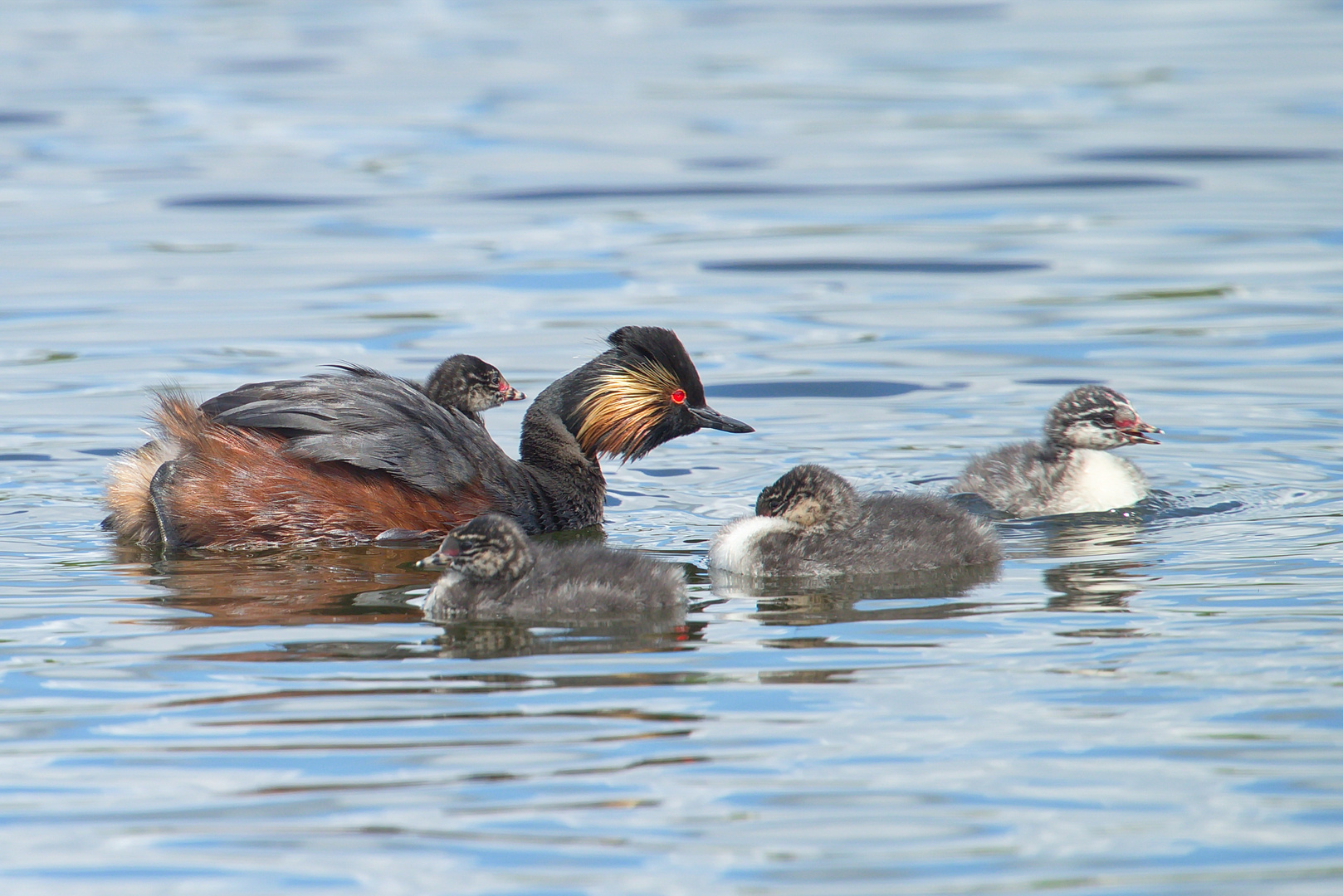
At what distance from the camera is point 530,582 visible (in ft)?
21.8

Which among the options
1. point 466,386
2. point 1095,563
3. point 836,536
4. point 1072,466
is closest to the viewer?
point 836,536

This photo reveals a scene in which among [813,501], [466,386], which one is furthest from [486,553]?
[466,386]

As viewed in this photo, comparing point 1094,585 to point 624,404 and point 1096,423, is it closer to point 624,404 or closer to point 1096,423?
point 1096,423

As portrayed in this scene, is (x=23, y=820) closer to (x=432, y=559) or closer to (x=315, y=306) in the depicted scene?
(x=432, y=559)

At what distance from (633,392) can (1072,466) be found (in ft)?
6.44

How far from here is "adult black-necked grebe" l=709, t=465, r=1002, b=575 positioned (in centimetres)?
716

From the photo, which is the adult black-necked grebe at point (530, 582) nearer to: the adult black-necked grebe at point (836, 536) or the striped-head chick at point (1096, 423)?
the adult black-necked grebe at point (836, 536)

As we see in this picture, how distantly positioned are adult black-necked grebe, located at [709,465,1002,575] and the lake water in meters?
0.20

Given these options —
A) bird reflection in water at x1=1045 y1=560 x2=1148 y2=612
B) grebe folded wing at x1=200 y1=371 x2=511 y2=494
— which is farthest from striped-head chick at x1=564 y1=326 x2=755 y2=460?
bird reflection in water at x1=1045 y1=560 x2=1148 y2=612

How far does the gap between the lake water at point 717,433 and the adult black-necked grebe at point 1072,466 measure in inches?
6.6

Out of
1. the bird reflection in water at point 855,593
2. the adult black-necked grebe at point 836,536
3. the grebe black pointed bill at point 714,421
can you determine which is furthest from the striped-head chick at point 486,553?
the grebe black pointed bill at point 714,421

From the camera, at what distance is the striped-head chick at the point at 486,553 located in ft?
21.7

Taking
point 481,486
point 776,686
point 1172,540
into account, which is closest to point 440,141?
point 481,486

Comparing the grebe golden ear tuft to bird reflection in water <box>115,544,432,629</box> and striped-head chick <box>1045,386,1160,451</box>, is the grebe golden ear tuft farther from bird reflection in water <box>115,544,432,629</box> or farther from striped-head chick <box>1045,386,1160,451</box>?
striped-head chick <box>1045,386,1160,451</box>
